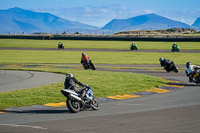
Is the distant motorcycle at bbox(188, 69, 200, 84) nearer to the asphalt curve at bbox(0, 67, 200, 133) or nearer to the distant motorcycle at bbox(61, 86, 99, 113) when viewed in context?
the asphalt curve at bbox(0, 67, 200, 133)

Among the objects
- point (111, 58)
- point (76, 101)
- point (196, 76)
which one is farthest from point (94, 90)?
point (111, 58)

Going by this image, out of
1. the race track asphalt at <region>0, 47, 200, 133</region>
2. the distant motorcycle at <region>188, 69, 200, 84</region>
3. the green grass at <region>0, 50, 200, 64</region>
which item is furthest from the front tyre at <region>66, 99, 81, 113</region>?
the green grass at <region>0, 50, 200, 64</region>

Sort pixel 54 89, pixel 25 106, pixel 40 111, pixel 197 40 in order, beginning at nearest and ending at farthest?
pixel 40 111, pixel 25 106, pixel 54 89, pixel 197 40

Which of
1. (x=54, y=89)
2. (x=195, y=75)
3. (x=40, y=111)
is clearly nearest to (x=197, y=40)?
(x=195, y=75)

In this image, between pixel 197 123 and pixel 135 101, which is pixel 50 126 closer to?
pixel 197 123

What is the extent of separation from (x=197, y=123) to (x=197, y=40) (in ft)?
230

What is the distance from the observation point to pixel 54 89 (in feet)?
68.0

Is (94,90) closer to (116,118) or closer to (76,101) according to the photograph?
(76,101)

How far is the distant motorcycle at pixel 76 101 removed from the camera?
14.6 metres

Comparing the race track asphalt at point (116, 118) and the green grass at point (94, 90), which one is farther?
the green grass at point (94, 90)

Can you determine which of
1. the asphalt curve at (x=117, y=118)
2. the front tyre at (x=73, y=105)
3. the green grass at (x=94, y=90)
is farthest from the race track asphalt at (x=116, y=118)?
the green grass at (x=94, y=90)

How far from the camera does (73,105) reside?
14836 mm

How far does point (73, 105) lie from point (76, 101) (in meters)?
0.19

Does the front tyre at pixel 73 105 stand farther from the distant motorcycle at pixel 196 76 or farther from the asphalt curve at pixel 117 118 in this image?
the distant motorcycle at pixel 196 76
